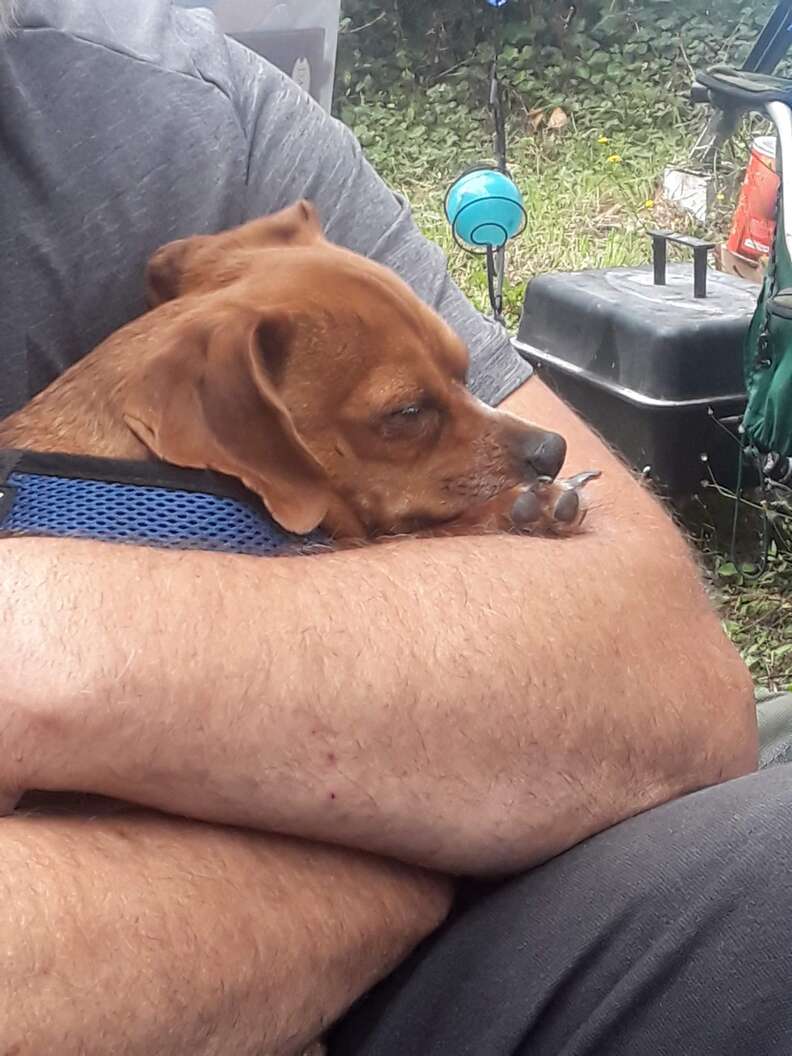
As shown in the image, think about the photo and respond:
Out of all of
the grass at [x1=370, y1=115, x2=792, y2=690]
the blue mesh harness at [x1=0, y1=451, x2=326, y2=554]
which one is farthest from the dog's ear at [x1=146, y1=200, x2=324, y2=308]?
the grass at [x1=370, y1=115, x2=792, y2=690]

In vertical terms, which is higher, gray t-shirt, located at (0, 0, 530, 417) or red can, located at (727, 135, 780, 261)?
gray t-shirt, located at (0, 0, 530, 417)

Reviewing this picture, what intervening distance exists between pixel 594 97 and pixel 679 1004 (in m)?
8.20

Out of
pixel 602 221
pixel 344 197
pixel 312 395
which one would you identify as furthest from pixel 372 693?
pixel 602 221

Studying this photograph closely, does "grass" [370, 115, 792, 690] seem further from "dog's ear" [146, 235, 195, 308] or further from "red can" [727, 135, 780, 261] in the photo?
"dog's ear" [146, 235, 195, 308]

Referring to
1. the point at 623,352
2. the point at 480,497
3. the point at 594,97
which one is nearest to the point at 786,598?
the point at 623,352

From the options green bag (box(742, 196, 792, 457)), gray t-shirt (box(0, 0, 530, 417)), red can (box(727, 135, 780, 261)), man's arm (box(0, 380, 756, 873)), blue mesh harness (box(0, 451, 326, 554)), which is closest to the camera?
man's arm (box(0, 380, 756, 873))

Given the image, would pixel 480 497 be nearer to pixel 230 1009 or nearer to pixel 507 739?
pixel 507 739

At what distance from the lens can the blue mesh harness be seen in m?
1.27

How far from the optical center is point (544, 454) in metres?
1.59

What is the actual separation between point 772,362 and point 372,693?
6.65ft

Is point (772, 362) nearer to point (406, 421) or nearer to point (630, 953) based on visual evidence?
point (406, 421)

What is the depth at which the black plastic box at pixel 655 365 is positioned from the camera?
3320 mm

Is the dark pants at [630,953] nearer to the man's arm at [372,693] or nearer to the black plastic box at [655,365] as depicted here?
the man's arm at [372,693]

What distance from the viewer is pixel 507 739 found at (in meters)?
1.19
